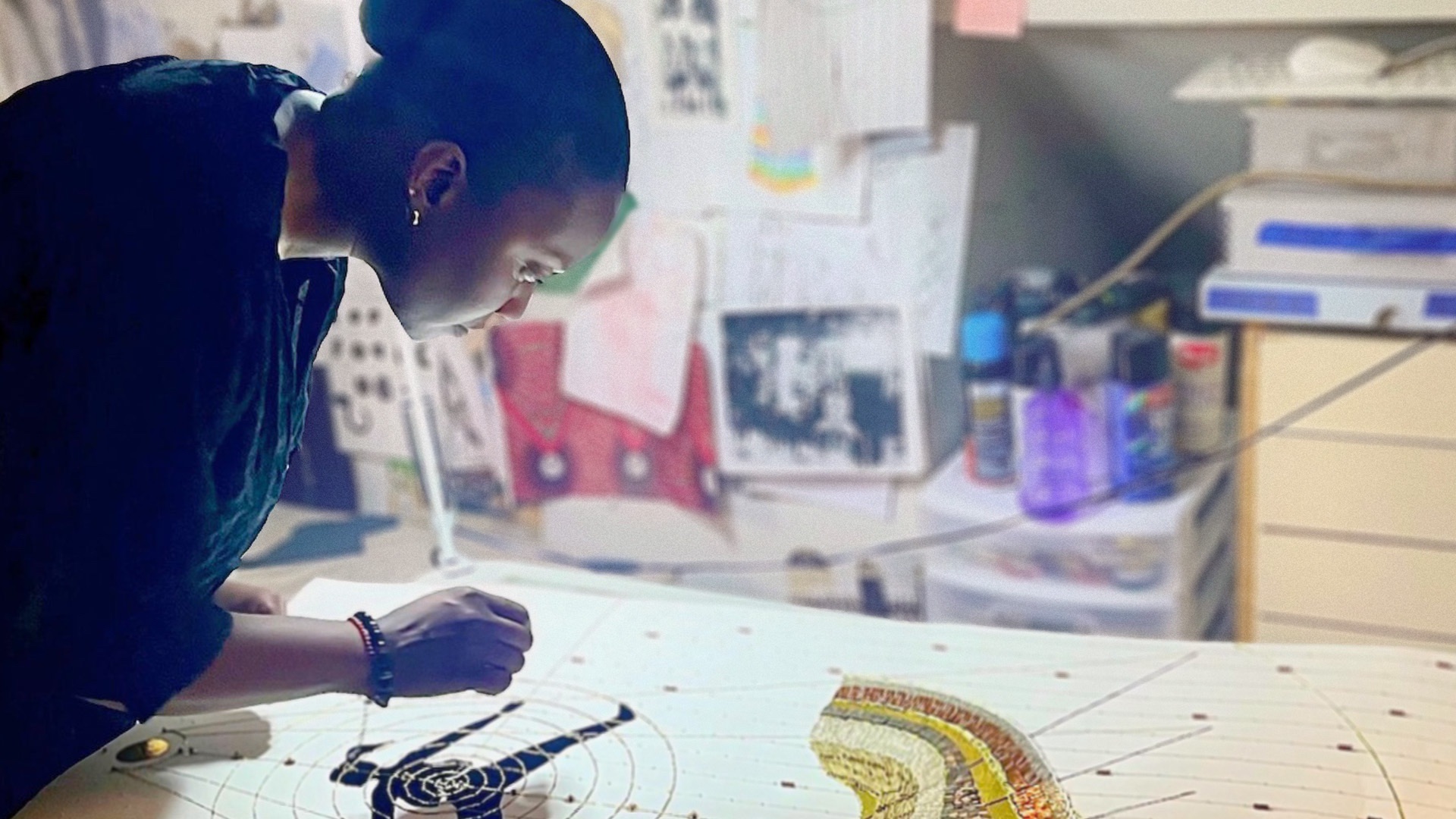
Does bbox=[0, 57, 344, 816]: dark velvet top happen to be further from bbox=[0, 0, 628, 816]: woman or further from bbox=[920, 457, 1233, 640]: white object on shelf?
bbox=[920, 457, 1233, 640]: white object on shelf

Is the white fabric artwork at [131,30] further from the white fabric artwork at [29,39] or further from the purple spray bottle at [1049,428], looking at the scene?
the purple spray bottle at [1049,428]

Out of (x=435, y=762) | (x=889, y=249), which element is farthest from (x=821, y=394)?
(x=435, y=762)

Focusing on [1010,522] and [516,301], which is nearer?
[516,301]

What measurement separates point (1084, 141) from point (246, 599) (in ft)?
4.01

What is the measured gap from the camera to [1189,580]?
1.63 m

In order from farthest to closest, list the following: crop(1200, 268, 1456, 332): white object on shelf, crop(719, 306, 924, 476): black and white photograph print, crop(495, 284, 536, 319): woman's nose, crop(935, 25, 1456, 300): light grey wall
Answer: crop(719, 306, 924, 476): black and white photograph print < crop(935, 25, 1456, 300): light grey wall < crop(1200, 268, 1456, 332): white object on shelf < crop(495, 284, 536, 319): woman's nose

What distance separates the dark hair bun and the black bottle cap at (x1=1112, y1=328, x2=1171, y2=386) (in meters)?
1.05

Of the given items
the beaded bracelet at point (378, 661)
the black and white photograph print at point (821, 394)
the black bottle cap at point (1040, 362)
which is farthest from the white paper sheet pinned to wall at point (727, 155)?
the beaded bracelet at point (378, 661)

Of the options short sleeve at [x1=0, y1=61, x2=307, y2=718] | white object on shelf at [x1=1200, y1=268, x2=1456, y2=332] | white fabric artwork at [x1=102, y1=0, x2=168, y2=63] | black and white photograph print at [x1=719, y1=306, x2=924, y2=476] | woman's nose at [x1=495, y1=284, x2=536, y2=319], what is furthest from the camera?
black and white photograph print at [x1=719, y1=306, x2=924, y2=476]

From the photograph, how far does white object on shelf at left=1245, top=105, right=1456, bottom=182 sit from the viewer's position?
1.49 meters

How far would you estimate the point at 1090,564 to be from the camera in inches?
66.7

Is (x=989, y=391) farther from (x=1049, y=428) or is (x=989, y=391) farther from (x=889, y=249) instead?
(x=889, y=249)

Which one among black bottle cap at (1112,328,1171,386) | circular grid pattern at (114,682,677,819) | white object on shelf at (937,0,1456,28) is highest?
white object on shelf at (937,0,1456,28)

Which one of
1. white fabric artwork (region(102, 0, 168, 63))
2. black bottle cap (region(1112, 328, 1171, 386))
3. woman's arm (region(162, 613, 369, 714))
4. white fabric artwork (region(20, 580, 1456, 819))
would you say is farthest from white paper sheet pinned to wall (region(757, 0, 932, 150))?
woman's arm (region(162, 613, 369, 714))
